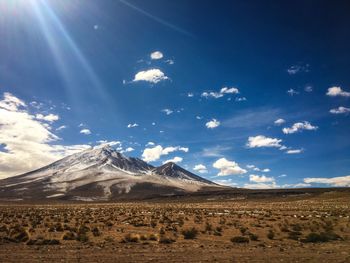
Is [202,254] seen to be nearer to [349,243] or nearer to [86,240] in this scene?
[86,240]

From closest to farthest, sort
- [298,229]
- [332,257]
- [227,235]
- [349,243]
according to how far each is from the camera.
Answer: [332,257] → [349,243] → [227,235] → [298,229]

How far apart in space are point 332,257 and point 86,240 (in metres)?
12.7

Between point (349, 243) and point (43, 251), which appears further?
point (349, 243)

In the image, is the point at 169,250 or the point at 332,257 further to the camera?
the point at 169,250

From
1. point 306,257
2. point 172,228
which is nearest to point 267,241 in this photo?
point 306,257

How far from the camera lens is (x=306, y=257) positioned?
1577 cm

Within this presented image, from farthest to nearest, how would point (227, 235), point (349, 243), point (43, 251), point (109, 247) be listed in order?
point (227, 235), point (349, 243), point (109, 247), point (43, 251)

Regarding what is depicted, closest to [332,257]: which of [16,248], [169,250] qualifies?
[169,250]

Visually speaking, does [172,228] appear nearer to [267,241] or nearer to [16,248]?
[267,241]

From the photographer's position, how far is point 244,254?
16.6m

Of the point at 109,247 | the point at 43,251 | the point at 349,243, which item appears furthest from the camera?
the point at 349,243

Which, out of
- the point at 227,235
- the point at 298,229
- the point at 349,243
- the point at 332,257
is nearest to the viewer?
the point at 332,257

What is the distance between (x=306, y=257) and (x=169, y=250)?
6.24 m

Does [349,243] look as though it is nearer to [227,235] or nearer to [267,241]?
[267,241]
